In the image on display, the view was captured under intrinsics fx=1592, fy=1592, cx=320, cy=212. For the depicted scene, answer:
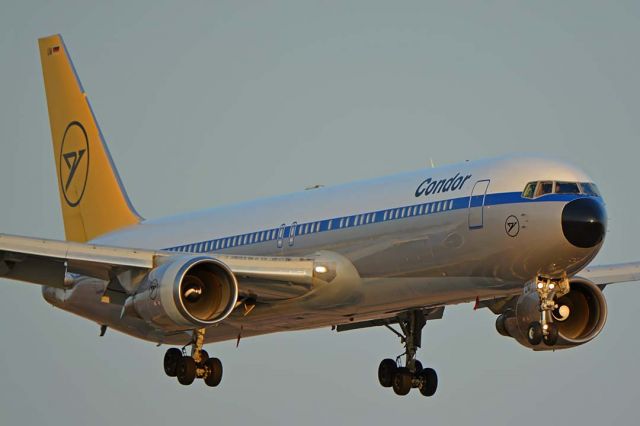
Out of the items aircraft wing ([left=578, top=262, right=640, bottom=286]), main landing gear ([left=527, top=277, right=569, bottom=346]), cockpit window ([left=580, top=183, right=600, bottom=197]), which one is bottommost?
main landing gear ([left=527, top=277, right=569, bottom=346])

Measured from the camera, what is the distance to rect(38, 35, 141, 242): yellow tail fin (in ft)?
170

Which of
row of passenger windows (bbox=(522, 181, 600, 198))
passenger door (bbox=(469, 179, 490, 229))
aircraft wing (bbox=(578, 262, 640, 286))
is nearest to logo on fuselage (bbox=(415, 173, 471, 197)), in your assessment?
passenger door (bbox=(469, 179, 490, 229))

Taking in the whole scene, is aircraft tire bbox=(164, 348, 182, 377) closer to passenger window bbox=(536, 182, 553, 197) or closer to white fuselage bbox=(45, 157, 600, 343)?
white fuselage bbox=(45, 157, 600, 343)

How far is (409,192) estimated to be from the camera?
3988cm

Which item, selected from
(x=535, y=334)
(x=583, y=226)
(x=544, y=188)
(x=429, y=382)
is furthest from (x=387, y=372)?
(x=583, y=226)

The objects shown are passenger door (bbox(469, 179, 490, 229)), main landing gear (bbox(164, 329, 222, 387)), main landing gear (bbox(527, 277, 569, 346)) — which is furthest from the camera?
main landing gear (bbox(164, 329, 222, 387))

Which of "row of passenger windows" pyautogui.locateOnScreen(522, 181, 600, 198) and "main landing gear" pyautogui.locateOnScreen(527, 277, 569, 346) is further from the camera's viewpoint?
"main landing gear" pyautogui.locateOnScreen(527, 277, 569, 346)

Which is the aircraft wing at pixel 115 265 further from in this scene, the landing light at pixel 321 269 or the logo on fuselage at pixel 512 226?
the logo on fuselage at pixel 512 226

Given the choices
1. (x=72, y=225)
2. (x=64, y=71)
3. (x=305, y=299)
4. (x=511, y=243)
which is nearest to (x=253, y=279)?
(x=305, y=299)

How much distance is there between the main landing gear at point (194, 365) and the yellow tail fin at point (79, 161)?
771cm

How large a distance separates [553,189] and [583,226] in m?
1.33

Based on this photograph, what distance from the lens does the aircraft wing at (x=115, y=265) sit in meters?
39.2

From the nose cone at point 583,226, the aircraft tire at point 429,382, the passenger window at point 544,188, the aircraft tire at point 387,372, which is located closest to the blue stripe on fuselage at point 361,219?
the passenger window at point 544,188

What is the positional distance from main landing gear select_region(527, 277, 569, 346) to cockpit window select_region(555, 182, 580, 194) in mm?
2275
